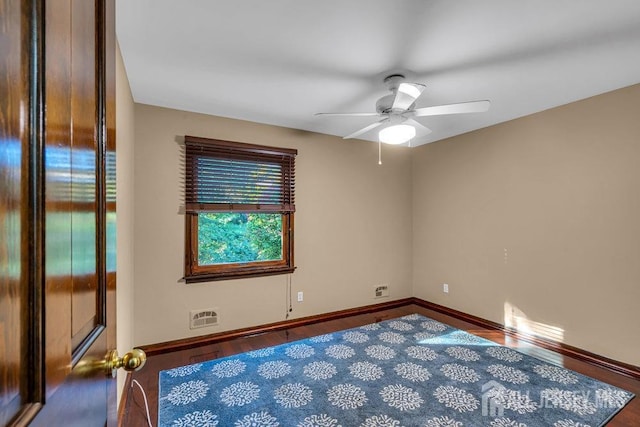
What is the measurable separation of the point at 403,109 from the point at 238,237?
2.16 m

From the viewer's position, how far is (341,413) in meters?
2.05

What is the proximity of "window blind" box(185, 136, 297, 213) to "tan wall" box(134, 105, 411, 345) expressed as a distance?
0.12 metres

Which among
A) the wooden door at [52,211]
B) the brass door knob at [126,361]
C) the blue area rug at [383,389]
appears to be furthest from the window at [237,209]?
the wooden door at [52,211]

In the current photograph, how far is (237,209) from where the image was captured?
3322 millimetres

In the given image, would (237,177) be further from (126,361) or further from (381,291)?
(126,361)

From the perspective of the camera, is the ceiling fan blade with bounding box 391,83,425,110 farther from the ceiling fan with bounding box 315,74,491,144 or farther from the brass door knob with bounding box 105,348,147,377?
the brass door knob with bounding box 105,348,147,377

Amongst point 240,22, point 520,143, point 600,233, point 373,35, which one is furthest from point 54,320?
point 520,143

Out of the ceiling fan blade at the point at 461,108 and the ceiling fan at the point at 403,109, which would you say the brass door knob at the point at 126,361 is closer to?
the ceiling fan at the point at 403,109

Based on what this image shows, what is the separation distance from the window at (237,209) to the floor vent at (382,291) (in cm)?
142

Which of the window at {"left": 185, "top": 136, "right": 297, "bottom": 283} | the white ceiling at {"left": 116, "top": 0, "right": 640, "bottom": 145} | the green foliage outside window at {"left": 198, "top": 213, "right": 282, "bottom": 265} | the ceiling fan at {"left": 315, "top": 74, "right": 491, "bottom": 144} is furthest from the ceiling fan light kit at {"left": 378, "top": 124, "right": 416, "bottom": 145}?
the green foliage outside window at {"left": 198, "top": 213, "right": 282, "bottom": 265}

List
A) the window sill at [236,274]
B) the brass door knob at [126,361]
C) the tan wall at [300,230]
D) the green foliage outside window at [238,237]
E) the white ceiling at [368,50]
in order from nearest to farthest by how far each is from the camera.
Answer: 1. the brass door knob at [126,361]
2. the white ceiling at [368,50]
3. the tan wall at [300,230]
4. the window sill at [236,274]
5. the green foliage outside window at [238,237]

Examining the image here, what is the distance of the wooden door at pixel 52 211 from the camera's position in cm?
36

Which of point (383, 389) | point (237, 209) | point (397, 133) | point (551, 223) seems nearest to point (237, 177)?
point (237, 209)

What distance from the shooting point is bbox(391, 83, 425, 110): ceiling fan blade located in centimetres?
208
